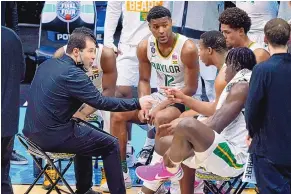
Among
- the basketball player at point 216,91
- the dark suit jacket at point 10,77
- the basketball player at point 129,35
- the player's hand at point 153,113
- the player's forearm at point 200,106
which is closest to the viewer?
the dark suit jacket at point 10,77

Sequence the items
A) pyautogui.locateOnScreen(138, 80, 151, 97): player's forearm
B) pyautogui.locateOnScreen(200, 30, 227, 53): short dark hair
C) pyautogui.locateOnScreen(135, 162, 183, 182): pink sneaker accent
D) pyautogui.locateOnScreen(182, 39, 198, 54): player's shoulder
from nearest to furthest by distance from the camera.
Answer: pyautogui.locateOnScreen(135, 162, 183, 182): pink sneaker accent
pyautogui.locateOnScreen(200, 30, 227, 53): short dark hair
pyautogui.locateOnScreen(182, 39, 198, 54): player's shoulder
pyautogui.locateOnScreen(138, 80, 151, 97): player's forearm

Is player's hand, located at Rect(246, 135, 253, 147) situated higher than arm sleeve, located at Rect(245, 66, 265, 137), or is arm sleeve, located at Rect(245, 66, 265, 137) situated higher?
arm sleeve, located at Rect(245, 66, 265, 137)

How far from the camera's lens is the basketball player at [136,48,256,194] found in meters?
5.49

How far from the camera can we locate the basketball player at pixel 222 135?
5492mm

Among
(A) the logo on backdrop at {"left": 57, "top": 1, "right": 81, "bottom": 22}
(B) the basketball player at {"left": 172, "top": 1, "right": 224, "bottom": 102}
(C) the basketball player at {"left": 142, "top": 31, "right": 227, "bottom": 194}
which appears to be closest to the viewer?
(C) the basketball player at {"left": 142, "top": 31, "right": 227, "bottom": 194}

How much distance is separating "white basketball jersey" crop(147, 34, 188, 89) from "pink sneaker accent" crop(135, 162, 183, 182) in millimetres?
1162

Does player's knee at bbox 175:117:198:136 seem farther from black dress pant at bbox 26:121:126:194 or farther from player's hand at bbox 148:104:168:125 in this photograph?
player's hand at bbox 148:104:168:125

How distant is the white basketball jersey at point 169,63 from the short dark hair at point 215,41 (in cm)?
53

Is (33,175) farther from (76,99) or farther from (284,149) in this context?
(284,149)

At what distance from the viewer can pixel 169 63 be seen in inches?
274

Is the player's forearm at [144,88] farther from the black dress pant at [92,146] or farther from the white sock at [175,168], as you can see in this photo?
the white sock at [175,168]

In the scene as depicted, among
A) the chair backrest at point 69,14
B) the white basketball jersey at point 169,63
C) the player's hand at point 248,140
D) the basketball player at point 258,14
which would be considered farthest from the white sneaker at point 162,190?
the chair backrest at point 69,14

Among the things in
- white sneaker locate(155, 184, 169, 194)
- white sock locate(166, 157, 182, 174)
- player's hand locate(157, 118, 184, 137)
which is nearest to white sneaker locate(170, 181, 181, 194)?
white sneaker locate(155, 184, 169, 194)

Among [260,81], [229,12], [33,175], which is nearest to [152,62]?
[229,12]
